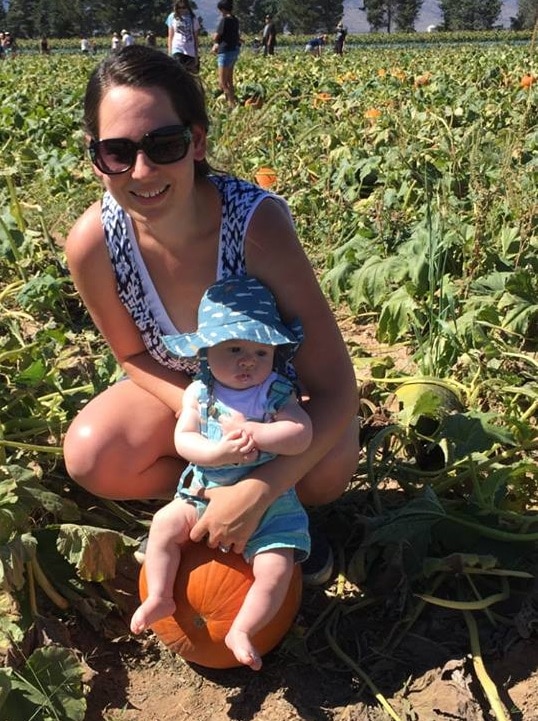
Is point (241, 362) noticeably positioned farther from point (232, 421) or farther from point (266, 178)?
point (266, 178)

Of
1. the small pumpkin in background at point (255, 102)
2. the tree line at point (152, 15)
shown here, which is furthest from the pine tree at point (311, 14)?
the small pumpkin in background at point (255, 102)

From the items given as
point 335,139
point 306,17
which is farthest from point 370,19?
point 335,139

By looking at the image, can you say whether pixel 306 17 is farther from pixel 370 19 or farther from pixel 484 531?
pixel 484 531

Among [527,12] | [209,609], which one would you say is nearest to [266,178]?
[209,609]

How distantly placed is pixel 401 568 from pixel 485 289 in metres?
1.47

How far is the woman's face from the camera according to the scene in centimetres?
182

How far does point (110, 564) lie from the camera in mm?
2053

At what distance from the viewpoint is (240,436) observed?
186cm

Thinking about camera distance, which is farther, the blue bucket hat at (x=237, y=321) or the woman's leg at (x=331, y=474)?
the woman's leg at (x=331, y=474)

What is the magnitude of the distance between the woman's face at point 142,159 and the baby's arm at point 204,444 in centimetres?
41

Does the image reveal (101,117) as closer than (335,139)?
Yes

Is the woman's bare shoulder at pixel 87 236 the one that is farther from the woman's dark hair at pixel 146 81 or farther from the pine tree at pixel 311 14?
the pine tree at pixel 311 14

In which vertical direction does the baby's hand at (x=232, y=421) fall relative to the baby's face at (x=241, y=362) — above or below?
below

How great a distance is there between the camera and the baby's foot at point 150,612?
1.86m
